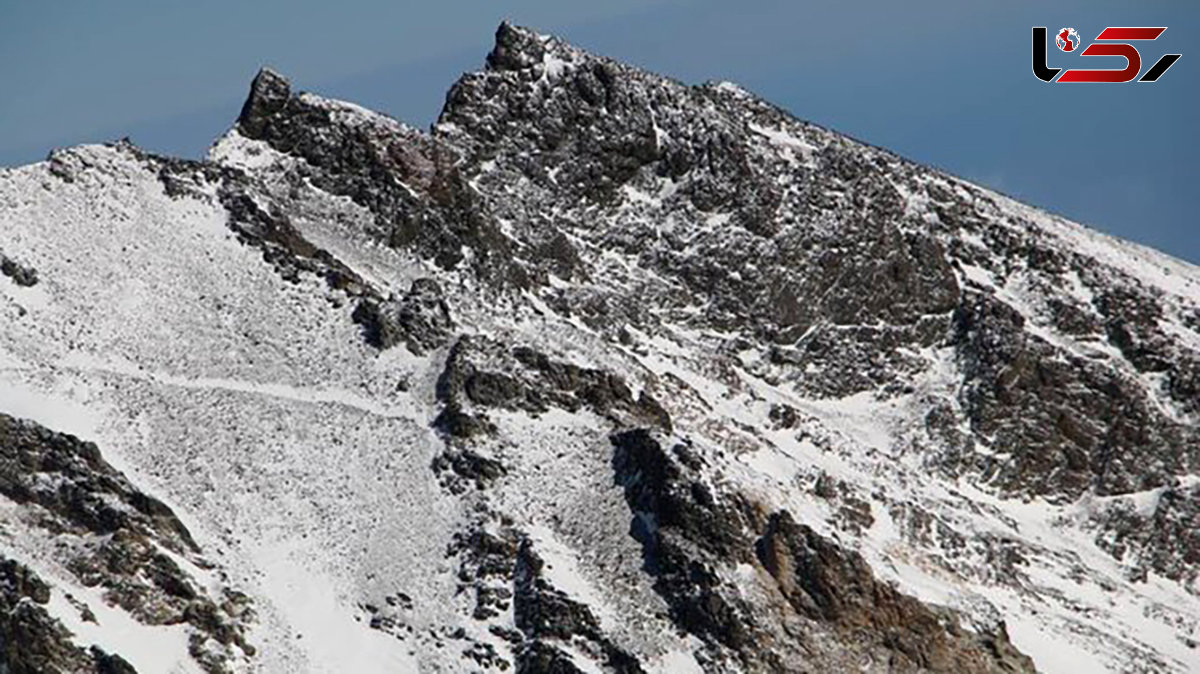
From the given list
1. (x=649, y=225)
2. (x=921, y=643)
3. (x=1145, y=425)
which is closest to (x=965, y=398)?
(x=1145, y=425)

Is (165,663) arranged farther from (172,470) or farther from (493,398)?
(493,398)

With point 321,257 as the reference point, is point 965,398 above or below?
above

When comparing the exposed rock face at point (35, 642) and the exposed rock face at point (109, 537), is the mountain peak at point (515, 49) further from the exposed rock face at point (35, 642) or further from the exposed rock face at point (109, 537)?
the exposed rock face at point (35, 642)

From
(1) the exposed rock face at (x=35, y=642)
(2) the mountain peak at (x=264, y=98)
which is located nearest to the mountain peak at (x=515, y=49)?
(2) the mountain peak at (x=264, y=98)

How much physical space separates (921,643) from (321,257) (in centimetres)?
3600

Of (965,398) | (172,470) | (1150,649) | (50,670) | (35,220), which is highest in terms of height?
(965,398)

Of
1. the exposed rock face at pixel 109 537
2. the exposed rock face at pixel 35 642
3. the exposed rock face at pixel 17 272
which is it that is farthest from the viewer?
the exposed rock face at pixel 17 272

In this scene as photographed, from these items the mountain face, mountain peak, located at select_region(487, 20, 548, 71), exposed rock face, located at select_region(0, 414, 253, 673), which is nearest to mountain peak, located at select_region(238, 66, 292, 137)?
the mountain face

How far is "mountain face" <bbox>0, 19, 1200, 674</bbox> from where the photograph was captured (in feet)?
309

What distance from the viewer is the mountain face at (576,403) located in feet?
309

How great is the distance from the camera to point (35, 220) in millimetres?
111000

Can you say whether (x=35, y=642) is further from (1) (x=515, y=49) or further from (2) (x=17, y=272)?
(1) (x=515, y=49)

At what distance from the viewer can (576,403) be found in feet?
354

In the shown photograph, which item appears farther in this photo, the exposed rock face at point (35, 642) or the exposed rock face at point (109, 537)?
the exposed rock face at point (109, 537)
